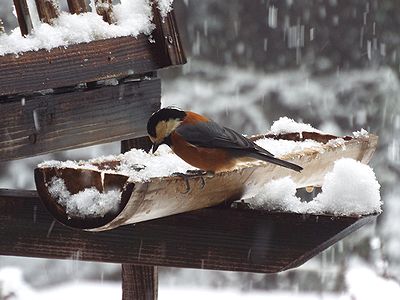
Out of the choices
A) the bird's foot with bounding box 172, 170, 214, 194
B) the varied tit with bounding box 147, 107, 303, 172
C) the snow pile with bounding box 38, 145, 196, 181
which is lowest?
the bird's foot with bounding box 172, 170, 214, 194

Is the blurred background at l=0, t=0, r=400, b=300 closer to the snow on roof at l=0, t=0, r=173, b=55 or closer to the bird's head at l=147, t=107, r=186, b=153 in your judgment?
the snow on roof at l=0, t=0, r=173, b=55

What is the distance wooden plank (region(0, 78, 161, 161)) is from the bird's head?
0.17 meters

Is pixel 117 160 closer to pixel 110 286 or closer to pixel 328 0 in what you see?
pixel 110 286

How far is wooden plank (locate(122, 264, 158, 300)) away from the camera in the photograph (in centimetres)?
289

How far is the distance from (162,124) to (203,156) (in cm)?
16

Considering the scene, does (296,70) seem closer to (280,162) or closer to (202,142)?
(202,142)

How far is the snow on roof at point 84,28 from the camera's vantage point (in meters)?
2.44

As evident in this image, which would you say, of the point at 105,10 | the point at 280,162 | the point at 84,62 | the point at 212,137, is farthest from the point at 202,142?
the point at 105,10

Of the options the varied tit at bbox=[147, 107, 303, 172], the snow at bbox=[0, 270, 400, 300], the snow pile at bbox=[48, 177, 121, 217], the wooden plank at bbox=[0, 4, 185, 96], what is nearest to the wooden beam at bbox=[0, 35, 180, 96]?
the wooden plank at bbox=[0, 4, 185, 96]

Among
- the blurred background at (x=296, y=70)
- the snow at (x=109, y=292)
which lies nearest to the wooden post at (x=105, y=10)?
the snow at (x=109, y=292)

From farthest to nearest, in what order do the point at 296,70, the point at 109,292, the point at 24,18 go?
the point at 296,70 < the point at 109,292 < the point at 24,18

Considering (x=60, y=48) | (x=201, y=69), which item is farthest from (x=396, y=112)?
(x=60, y=48)

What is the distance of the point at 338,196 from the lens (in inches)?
85.7

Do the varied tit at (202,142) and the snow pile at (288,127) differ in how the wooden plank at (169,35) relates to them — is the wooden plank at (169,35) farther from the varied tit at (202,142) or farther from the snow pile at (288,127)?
the snow pile at (288,127)
